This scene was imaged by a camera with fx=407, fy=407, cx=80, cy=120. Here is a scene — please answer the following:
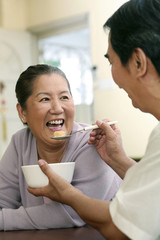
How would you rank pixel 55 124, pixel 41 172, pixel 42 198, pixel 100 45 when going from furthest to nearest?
1. pixel 100 45
2. pixel 55 124
3. pixel 42 198
4. pixel 41 172

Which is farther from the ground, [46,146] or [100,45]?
[100,45]

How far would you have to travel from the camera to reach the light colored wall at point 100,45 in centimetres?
410

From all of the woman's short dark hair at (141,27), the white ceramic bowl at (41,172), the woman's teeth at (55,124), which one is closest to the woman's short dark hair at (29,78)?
the woman's teeth at (55,124)

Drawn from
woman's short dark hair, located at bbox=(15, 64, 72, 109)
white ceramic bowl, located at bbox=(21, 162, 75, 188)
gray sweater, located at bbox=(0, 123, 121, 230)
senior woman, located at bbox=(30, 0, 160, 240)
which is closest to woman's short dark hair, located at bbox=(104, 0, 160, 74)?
senior woman, located at bbox=(30, 0, 160, 240)

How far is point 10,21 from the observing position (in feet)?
16.7

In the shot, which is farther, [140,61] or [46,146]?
[46,146]

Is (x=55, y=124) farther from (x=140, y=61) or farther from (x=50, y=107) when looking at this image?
(x=140, y=61)

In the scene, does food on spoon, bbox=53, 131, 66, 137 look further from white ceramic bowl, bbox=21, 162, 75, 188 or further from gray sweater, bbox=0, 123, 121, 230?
white ceramic bowl, bbox=21, 162, 75, 188

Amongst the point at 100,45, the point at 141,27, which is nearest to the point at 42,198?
the point at 141,27

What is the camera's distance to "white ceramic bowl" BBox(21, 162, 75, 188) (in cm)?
115

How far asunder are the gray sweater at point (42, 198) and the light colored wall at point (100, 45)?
256 centimetres

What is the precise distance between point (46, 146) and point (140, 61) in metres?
0.72

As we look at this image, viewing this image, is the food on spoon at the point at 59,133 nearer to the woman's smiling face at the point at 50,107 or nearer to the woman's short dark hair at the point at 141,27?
the woman's smiling face at the point at 50,107

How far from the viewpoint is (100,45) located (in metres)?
4.40
